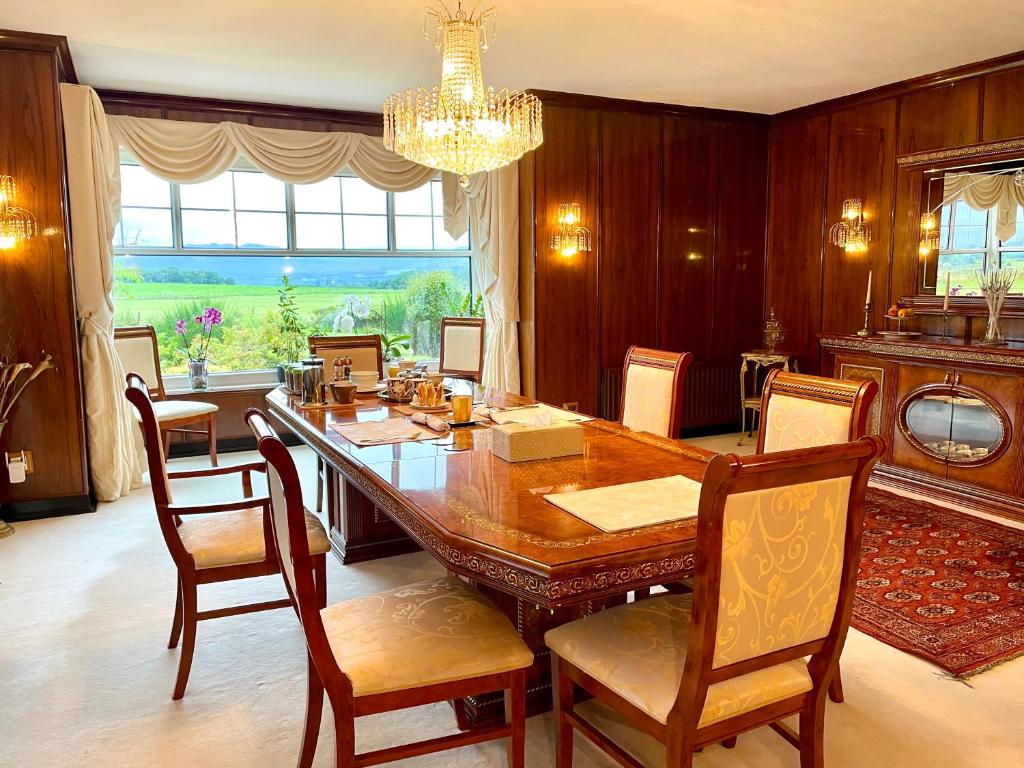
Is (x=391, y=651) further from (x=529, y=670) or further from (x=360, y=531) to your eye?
(x=360, y=531)

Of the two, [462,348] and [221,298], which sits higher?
[221,298]

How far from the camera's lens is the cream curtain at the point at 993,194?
4656mm

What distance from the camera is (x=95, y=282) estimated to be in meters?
4.59

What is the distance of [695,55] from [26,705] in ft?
15.1

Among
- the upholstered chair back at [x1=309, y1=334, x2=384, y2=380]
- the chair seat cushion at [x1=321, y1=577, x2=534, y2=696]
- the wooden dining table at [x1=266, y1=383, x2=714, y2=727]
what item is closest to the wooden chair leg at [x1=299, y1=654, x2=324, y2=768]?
the chair seat cushion at [x1=321, y1=577, x2=534, y2=696]

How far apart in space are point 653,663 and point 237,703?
1.42 metres

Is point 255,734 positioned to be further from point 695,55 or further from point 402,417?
point 695,55

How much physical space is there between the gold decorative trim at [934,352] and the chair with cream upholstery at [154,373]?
4283 millimetres

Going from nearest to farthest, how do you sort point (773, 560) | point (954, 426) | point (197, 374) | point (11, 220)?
point (773, 560) < point (11, 220) < point (954, 426) < point (197, 374)

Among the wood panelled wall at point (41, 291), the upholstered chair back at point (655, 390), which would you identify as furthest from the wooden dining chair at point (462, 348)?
the wood panelled wall at point (41, 291)

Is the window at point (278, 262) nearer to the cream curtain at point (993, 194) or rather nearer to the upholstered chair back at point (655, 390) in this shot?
the upholstered chair back at point (655, 390)

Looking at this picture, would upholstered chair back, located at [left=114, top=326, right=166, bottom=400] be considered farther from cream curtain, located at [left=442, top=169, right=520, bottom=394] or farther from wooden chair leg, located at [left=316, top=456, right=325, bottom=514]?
cream curtain, located at [left=442, top=169, right=520, bottom=394]

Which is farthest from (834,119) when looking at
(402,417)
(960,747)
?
(960,747)

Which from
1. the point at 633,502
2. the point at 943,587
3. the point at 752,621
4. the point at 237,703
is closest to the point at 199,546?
the point at 237,703
